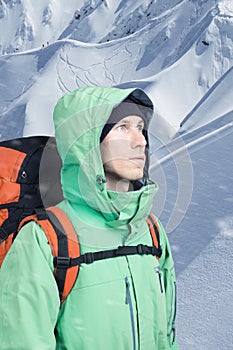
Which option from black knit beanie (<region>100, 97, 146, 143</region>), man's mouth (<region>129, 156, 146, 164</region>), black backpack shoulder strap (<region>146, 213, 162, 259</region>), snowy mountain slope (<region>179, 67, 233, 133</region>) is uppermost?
black knit beanie (<region>100, 97, 146, 143</region>)

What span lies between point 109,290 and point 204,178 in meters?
2.51

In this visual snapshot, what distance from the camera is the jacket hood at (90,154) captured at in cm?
124

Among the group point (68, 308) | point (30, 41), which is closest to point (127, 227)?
point (68, 308)

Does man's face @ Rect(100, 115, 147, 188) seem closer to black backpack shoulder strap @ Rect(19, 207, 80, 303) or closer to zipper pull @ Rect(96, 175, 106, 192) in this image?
zipper pull @ Rect(96, 175, 106, 192)

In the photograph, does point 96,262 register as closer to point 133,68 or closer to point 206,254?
point 206,254

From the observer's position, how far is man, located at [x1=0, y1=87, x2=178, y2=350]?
1.17 m

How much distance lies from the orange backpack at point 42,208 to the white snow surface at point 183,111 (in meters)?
0.29

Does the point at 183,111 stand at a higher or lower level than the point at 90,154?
lower

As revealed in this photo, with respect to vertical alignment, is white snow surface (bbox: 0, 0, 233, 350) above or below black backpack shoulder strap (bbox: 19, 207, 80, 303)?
below

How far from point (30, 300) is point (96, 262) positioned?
18 cm

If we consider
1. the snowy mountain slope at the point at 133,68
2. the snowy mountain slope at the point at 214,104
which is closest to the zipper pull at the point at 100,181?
the snowy mountain slope at the point at 214,104

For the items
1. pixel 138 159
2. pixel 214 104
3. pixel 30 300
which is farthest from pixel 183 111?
pixel 30 300

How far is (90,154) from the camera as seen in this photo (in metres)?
1.23

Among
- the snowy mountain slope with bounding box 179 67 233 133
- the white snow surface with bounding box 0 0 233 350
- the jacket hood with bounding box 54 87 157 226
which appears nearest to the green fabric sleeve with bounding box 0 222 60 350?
the jacket hood with bounding box 54 87 157 226
